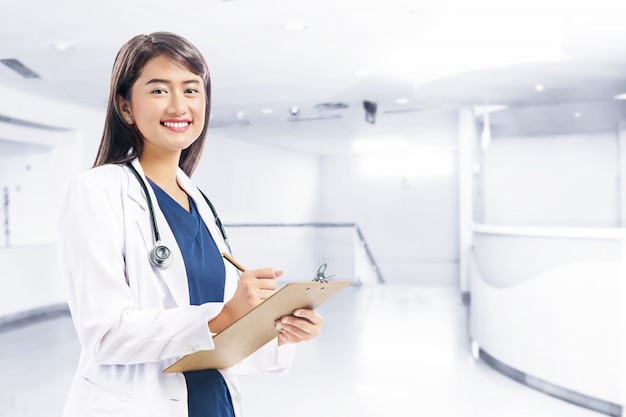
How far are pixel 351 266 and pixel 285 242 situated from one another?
154cm

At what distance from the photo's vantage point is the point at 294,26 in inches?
181

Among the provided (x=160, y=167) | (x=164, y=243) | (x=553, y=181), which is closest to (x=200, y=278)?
(x=164, y=243)

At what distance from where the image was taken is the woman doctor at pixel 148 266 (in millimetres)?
868

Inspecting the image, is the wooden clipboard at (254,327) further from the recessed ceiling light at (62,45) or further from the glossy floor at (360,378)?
the recessed ceiling light at (62,45)

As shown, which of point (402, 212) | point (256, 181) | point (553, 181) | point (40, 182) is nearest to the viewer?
point (40, 182)

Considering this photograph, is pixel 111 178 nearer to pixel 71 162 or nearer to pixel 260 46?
pixel 260 46

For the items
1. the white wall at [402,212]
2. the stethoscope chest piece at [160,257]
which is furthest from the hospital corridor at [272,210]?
the white wall at [402,212]

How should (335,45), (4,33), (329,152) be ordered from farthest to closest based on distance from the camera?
(329,152), (335,45), (4,33)

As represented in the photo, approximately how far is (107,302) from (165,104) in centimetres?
37

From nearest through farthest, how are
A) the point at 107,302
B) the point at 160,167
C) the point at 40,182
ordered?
the point at 107,302
the point at 160,167
the point at 40,182

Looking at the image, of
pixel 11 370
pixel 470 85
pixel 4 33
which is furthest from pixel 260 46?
pixel 11 370

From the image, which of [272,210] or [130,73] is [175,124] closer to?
[130,73]

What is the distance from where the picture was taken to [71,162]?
8.15 metres

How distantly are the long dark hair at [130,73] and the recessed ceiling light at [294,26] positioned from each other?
3609 mm
